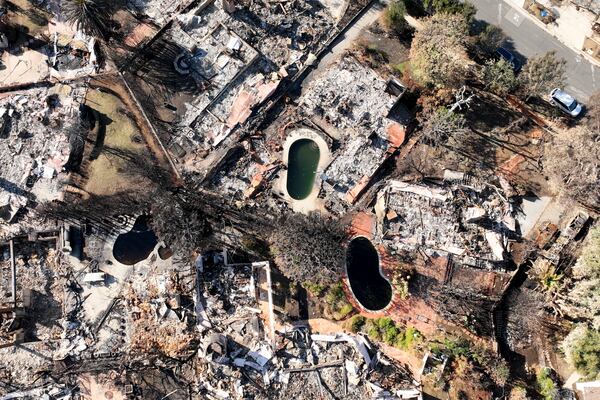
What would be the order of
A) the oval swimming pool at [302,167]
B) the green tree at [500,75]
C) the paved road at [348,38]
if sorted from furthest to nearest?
1. the paved road at [348,38]
2. the oval swimming pool at [302,167]
3. the green tree at [500,75]

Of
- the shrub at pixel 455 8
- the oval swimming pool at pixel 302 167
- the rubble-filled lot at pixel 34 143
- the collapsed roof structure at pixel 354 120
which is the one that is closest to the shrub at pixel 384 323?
the collapsed roof structure at pixel 354 120

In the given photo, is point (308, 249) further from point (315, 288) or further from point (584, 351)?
point (584, 351)

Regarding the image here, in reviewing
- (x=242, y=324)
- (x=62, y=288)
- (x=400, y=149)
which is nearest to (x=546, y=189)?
(x=400, y=149)

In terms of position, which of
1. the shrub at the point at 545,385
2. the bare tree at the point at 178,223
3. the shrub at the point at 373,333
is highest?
the shrub at the point at 545,385

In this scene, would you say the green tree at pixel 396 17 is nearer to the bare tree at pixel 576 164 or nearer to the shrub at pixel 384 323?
the bare tree at pixel 576 164

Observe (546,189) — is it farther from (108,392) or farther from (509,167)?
(108,392)

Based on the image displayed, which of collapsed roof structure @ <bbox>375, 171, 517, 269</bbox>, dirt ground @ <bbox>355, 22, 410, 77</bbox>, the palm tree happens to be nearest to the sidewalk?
dirt ground @ <bbox>355, 22, 410, 77</bbox>
